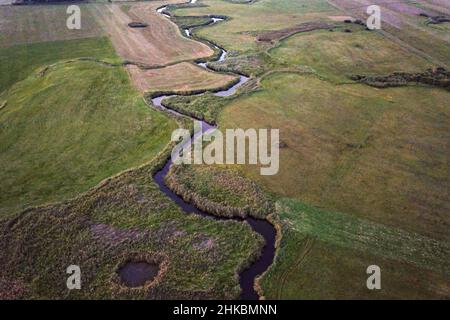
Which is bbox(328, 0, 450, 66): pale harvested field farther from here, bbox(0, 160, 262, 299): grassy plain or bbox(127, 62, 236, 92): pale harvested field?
bbox(0, 160, 262, 299): grassy plain

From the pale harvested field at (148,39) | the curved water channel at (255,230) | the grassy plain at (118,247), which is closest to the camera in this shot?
the grassy plain at (118,247)

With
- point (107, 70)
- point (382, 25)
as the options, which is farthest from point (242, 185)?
point (382, 25)

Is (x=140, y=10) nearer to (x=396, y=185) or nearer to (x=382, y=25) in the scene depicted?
(x=382, y=25)

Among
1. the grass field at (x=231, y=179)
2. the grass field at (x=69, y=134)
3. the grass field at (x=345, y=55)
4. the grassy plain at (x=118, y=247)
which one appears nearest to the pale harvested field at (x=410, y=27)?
the grass field at (x=231, y=179)

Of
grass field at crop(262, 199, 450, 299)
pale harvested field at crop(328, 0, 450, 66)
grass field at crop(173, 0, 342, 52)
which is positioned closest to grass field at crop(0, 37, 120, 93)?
grass field at crop(173, 0, 342, 52)

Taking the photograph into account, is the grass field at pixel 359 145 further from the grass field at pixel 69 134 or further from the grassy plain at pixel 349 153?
the grass field at pixel 69 134
